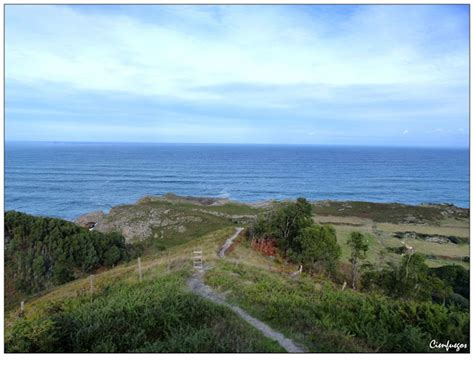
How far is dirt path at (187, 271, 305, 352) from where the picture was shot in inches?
313

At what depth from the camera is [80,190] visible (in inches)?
2766

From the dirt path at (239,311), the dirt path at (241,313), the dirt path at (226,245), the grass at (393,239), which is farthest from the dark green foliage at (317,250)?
the grass at (393,239)

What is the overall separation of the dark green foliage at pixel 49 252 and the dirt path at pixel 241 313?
1226 centimetres

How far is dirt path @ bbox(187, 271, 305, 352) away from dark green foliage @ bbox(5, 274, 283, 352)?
13.9 inches

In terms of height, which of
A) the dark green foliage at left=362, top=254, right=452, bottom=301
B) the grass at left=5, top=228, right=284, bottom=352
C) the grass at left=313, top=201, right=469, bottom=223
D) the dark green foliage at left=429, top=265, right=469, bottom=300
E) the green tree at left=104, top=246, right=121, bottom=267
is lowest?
the grass at left=313, top=201, right=469, bottom=223

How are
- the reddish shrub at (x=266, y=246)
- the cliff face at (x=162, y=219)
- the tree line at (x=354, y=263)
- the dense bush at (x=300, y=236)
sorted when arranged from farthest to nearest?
the cliff face at (x=162, y=219) → the reddish shrub at (x=266, y=246) → the dense bush at (x=300, y=236) → the tree line at (x=354, y=263)

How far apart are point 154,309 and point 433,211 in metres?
53.6

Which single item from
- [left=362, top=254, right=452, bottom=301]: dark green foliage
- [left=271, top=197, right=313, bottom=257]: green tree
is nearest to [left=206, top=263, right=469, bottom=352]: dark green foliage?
[left=362, top=254, right=452, bottom=301]: dark green foliage

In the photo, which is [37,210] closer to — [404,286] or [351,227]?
[351,227]

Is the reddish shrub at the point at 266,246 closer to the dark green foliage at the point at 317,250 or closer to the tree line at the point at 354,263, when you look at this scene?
the tree line at the point at 354,263

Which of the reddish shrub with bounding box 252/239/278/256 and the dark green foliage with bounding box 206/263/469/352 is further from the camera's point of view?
the reddish shrub with bounding box 252/239/278/256

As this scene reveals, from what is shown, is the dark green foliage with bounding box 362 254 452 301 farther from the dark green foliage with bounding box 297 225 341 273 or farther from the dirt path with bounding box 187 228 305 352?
the dirt path with bounding box 187 228 305 352

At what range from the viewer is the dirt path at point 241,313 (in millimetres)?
7963

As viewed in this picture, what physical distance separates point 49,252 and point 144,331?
A: 18.7 metres
